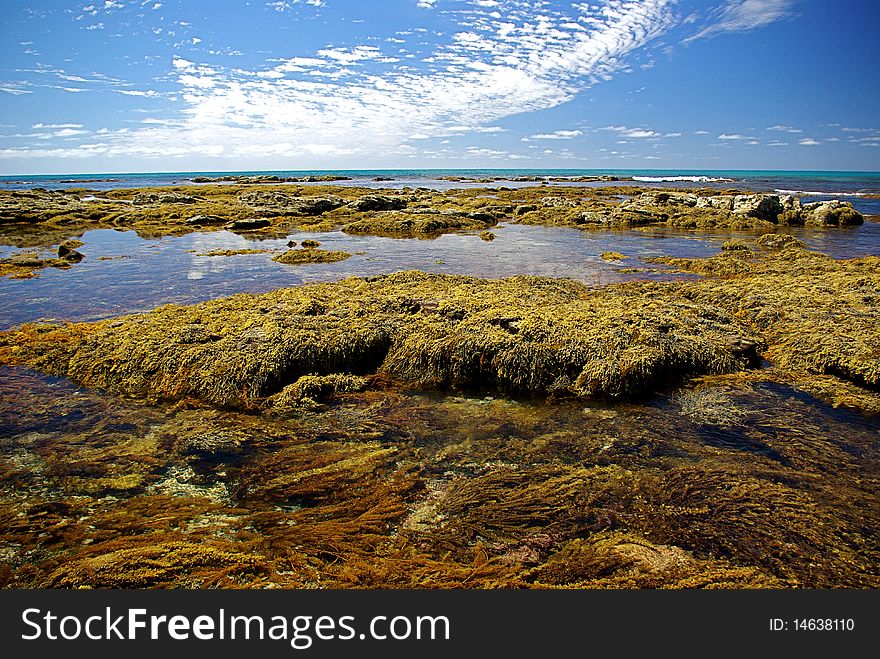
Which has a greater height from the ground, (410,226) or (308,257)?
(410,226)

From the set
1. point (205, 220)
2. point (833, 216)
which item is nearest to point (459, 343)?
point (205, 220)

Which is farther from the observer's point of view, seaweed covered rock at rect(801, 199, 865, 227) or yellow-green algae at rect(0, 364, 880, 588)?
seaweed covered rock at rect(801, 199, 865, 227)

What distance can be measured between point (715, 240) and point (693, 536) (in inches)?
912

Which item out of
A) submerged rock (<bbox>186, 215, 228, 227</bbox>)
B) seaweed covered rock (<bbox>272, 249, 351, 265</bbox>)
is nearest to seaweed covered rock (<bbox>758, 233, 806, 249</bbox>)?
seaweed covered rock (<bbox>272, 249, 351, 265</bbox>)

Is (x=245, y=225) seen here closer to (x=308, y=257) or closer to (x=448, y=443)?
(x=308, y=257)

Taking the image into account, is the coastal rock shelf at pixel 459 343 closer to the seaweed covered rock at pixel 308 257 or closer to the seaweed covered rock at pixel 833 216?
the seaweed covered rock at pixel 308 257

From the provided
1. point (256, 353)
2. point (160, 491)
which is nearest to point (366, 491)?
point (160, 491)

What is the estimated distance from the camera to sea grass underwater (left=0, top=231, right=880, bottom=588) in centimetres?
374

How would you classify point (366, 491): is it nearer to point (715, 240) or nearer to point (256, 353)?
point (256, 353)

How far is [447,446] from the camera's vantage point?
212 inches

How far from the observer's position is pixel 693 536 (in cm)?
395

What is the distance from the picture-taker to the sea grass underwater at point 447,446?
374 cm

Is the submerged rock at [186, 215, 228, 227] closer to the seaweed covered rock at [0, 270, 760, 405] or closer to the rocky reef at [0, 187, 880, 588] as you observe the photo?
the seaweed covered rock at [0, 270, 760, 405]

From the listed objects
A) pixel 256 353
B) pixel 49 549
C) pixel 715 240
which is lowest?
pixel 49 549
